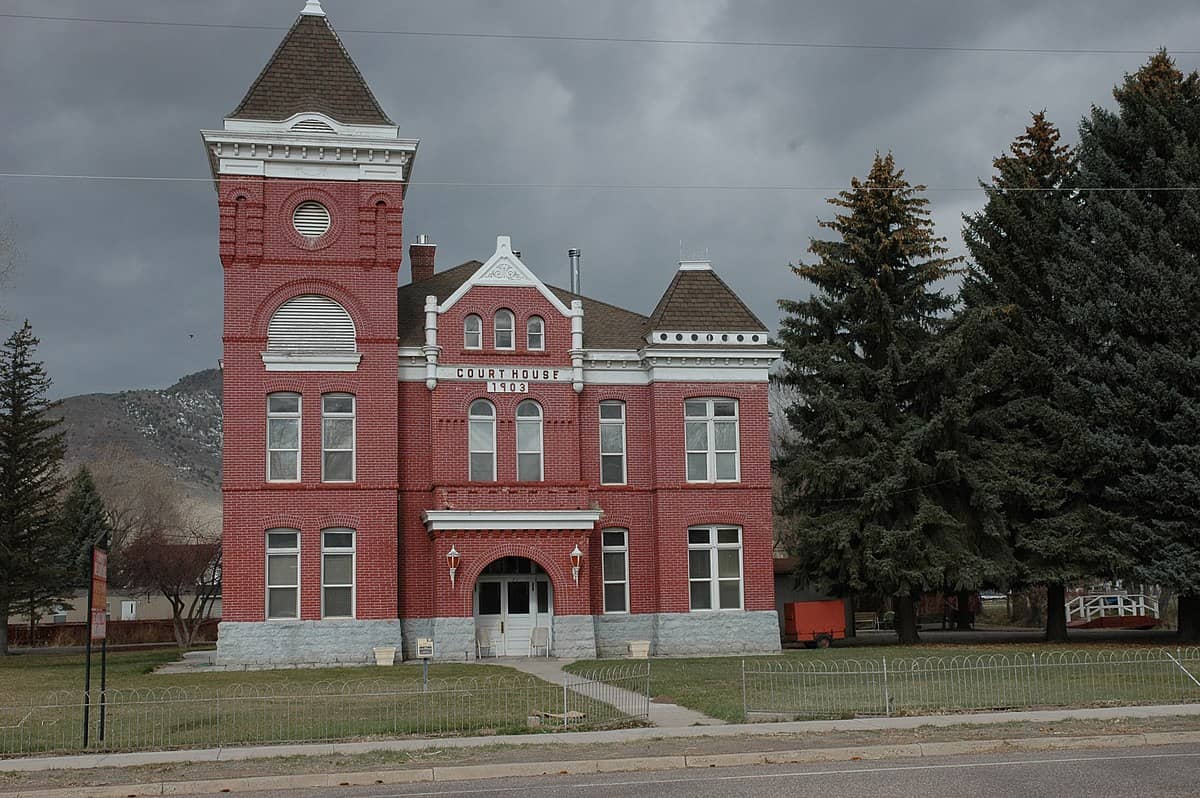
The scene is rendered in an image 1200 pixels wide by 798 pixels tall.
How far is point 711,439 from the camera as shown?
121 ft

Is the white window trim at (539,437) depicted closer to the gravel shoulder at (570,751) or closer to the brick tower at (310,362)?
the brick tower at (310,362)

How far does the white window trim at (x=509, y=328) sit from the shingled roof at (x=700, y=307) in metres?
4.06

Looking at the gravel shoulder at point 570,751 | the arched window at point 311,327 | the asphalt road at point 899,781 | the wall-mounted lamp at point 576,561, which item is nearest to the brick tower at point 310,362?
the arched window at point 311,327

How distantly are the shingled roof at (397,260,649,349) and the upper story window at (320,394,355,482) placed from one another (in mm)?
2667

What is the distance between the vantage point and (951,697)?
2030 centimetres

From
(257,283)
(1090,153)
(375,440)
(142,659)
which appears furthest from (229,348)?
(1090,153)

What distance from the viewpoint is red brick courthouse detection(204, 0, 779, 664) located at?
33.4 metres

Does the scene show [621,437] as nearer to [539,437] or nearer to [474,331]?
[539,437]

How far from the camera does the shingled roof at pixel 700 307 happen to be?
3684cm

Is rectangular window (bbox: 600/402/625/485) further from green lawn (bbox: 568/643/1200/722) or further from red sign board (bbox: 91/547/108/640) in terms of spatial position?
red sign board (bbox: 91/547/108/640)

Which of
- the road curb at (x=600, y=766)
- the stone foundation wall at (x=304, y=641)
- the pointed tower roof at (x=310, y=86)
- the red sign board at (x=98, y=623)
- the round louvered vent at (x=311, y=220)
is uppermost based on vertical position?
the pointed tower roof at (x=310, y=86)

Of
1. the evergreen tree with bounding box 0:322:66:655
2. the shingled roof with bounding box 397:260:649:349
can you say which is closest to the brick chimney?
the shingled roof with bounding box 397:260:649:349

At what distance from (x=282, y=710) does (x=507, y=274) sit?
18478mm

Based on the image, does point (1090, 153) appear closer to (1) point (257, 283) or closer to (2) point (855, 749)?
(1) point (257, 283)
